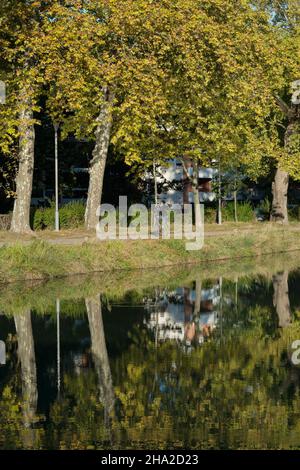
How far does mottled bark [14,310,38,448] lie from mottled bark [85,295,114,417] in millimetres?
1036

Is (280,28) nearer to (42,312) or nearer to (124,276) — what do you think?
(124,276)

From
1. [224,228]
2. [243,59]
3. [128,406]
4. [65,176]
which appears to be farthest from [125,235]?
[128,406]

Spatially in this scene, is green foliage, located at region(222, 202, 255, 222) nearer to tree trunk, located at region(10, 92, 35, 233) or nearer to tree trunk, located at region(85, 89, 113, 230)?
tree trunk, located at region(85, 89, 113, 230)

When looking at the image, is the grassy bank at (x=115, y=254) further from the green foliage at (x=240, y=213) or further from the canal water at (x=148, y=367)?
the green foliage at (x=240, y=213)

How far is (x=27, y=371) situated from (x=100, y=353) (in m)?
2.15

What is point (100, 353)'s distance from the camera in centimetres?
1912

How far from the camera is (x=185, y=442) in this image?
40.3 feet

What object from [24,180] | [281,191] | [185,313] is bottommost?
[185,313]

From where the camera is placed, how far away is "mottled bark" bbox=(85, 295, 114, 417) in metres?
15.0

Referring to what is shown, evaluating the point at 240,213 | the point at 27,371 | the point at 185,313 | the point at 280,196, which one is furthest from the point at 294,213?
the point at 27,371

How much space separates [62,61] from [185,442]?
28076 mm

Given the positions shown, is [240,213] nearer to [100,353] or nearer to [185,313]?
[185,313]

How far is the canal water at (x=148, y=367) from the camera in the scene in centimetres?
1282

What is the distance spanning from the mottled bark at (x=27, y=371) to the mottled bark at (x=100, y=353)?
1.04 meters
